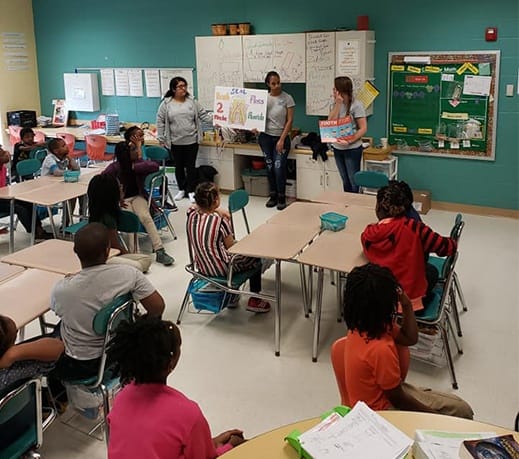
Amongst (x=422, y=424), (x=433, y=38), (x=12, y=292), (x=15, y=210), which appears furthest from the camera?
(x=433, y=38)

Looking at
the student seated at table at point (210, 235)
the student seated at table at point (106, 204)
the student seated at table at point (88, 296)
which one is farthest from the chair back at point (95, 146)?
the student seated at table at point (88, 296)

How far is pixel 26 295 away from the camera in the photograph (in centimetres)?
309

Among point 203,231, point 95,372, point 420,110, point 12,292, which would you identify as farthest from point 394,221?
point 420,110

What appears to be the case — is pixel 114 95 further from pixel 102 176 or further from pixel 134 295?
pixel 134 295

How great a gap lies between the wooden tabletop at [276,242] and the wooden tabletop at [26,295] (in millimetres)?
1125

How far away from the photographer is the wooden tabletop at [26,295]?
114 inches

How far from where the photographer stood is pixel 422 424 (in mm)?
1938

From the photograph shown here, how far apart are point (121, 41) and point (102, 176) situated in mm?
4788

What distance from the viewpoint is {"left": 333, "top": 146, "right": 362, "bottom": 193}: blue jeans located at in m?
6.14

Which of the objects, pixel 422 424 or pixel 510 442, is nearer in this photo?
pixel 510 442

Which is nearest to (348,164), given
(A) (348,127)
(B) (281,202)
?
(A) (348,127)

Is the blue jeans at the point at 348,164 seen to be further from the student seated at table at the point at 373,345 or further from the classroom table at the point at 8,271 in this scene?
the student seated at table at the point at 373,345

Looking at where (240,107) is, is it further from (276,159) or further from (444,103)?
(444,103)

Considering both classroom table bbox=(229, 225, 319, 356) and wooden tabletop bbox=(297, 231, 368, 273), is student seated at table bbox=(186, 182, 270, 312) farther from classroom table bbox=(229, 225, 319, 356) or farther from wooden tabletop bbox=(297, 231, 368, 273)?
wooden tabletop bbox=(297, 231, 368, 273)
